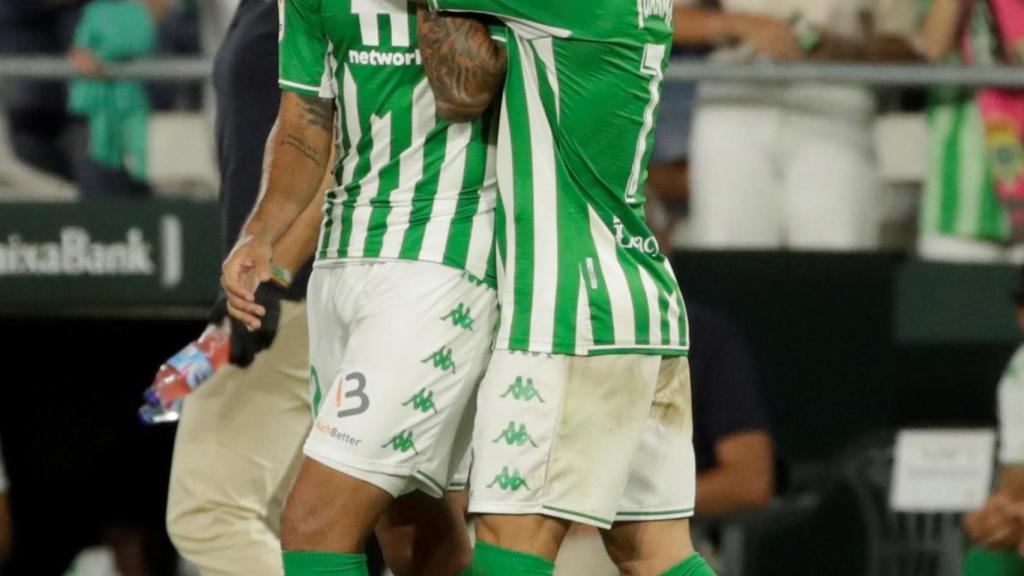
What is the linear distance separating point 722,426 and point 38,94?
2698mm

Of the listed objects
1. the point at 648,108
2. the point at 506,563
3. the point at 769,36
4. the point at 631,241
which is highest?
the point at 648,108

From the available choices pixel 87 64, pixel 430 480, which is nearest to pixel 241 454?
pixel 430 480

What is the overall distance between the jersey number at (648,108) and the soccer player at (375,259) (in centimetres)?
28

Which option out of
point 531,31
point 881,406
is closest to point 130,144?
point 881,406

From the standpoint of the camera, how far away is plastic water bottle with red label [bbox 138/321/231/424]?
4.31 meters

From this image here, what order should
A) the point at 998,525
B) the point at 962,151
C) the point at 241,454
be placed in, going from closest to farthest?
the point at 241,454 → the point at 998,525 → the point at 962,151

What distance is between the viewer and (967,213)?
20.1 ft

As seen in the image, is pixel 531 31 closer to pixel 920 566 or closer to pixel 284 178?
pixel 284 178

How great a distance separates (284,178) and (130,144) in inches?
109

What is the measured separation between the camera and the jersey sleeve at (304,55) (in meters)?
3.87

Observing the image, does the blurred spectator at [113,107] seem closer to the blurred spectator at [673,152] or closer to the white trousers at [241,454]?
the blurred spectator at [673,152]

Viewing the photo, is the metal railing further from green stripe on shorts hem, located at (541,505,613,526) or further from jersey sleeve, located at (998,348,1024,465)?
green stripe on shorts hem, located at (541,505,613,526)

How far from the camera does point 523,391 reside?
3547mm

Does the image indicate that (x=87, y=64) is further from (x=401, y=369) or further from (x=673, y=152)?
(x=401, y=369)
